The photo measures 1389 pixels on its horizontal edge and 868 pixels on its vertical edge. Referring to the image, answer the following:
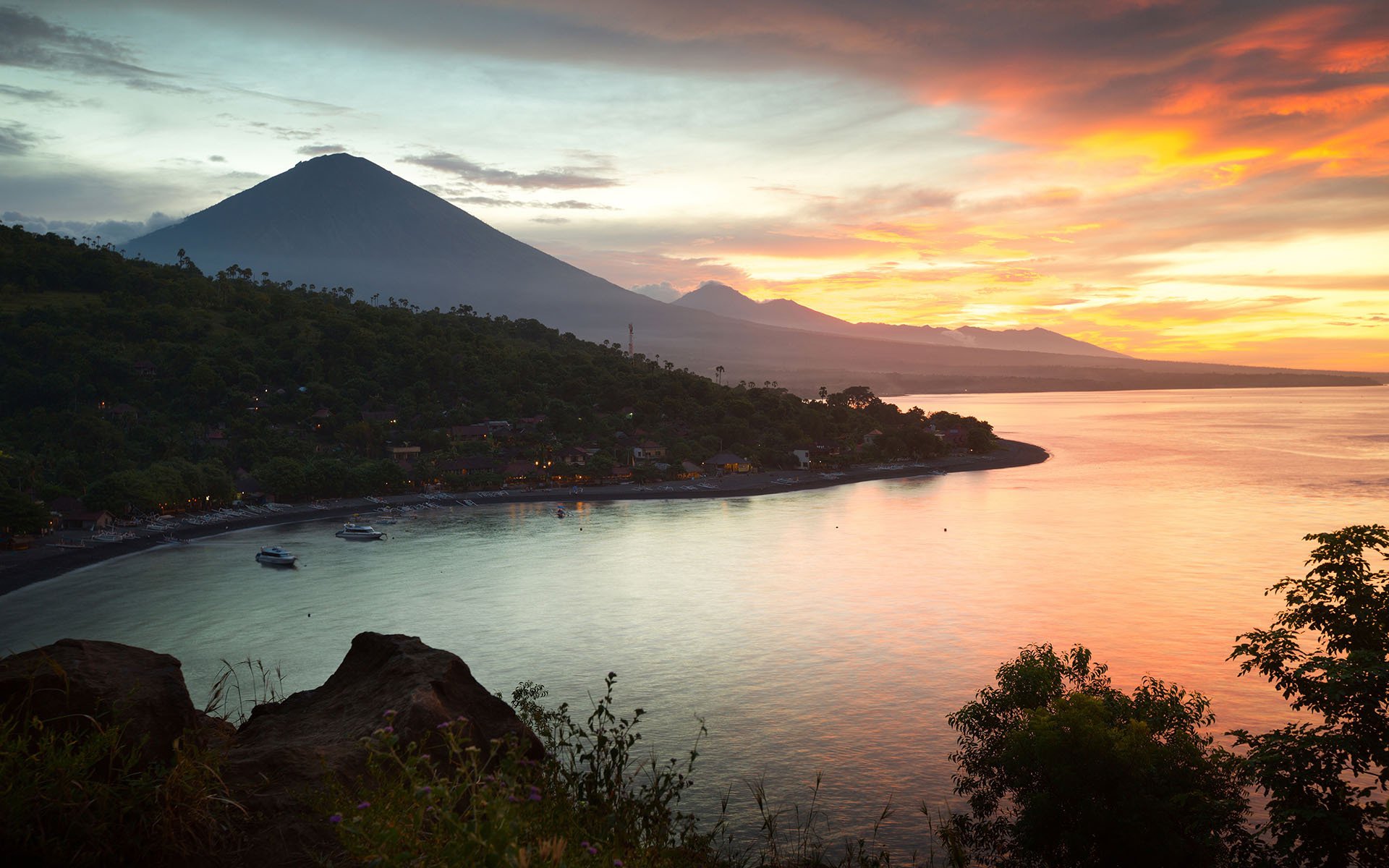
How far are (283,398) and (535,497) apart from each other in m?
28.4

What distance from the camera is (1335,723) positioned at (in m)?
9.09

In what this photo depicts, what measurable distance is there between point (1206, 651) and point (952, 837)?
99.7 feet

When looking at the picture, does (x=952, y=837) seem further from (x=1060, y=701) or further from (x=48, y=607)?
(x=48, y=607)

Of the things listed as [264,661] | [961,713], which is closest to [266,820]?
[961,713]

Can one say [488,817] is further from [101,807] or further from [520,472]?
[520,472]

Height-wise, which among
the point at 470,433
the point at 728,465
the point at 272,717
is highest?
the point at 272,717

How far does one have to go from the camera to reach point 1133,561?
1790 inches

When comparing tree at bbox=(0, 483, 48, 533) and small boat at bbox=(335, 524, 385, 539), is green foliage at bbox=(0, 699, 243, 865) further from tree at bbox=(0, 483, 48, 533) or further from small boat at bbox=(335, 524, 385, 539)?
tree at bbox=(0, 483, 48, 533)

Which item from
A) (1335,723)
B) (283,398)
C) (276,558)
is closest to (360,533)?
(276,558)

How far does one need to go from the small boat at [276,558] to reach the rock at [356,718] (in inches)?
1591

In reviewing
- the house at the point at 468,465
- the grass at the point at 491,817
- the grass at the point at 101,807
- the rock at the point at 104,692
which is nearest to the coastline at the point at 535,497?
the house at the point at 468,465

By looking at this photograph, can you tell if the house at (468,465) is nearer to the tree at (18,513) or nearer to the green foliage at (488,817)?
the tree at (18,513)

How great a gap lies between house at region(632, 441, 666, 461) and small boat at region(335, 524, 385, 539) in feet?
106

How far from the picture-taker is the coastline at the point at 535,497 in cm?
4334
